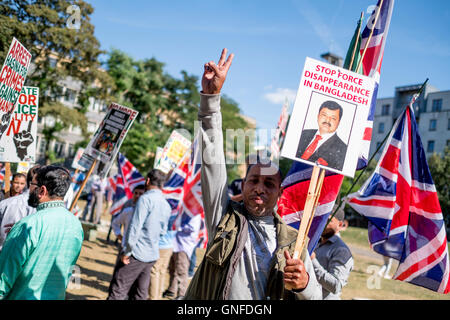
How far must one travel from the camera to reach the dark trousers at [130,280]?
5223 mm

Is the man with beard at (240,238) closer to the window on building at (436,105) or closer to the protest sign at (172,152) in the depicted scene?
the protest sign at (172,152)

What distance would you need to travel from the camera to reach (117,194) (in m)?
9.79

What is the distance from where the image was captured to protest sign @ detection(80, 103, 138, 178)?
18.0ft

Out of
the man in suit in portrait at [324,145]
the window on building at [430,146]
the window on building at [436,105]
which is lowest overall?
the man in suit in portrait at [324,145]

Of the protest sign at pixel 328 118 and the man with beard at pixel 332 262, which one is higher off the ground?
the protest sign at pixel 328 118

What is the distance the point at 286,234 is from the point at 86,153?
12.7ft

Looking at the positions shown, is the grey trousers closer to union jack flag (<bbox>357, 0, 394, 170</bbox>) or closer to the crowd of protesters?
the crowd of protesters

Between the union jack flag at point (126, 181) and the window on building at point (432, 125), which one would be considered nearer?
the union jack flag at point (126, 181)

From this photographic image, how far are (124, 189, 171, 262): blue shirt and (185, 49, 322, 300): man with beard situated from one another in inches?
127

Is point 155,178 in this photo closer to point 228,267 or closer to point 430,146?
point 228,267

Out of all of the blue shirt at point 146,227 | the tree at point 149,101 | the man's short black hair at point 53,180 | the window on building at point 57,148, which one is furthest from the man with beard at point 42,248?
the window on building at point 57,148

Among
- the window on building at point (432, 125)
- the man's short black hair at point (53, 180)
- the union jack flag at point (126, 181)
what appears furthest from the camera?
the window on building at point (432, 125)

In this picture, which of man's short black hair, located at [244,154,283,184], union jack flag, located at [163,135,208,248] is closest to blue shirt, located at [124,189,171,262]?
union jack flag, located at [163,135,208,248]

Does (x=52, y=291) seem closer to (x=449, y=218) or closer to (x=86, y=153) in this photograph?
(x=86, y=153)
